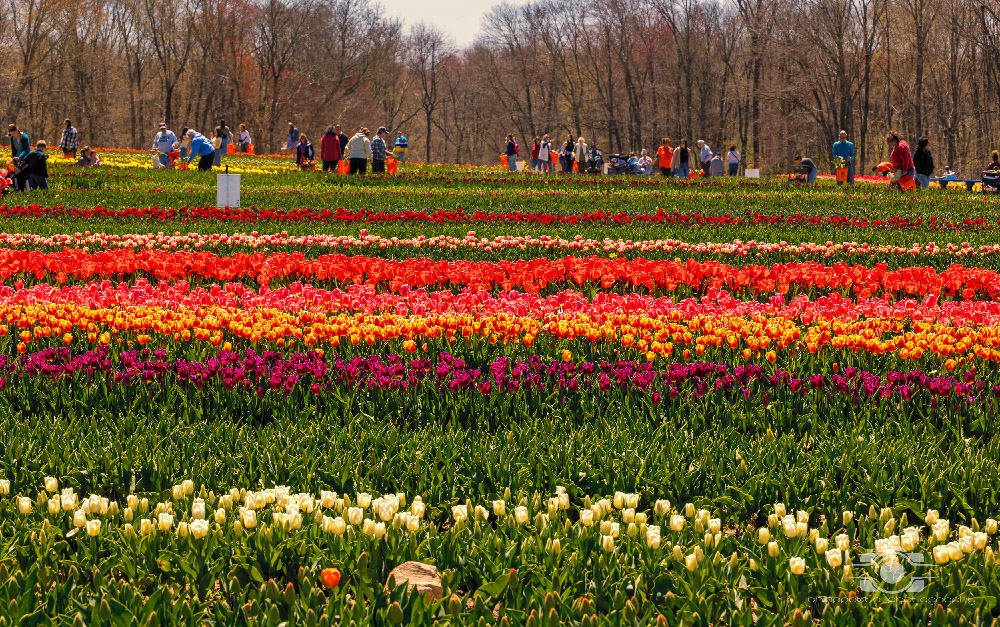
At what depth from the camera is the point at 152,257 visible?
9.09 metres

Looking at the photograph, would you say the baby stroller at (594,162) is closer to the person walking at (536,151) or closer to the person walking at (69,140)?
the person walking at (536,151)

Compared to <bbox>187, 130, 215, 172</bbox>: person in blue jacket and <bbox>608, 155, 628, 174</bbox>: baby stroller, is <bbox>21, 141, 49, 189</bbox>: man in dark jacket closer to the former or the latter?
<bbox>187, 130, 215, 172</bbox>: person in blue jacket

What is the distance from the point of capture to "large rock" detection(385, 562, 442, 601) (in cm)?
292

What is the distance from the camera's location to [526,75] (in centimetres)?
6794

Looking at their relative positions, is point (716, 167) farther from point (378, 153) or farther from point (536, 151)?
point (378, 153)

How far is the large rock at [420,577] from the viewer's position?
2.92 m

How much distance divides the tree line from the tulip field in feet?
138

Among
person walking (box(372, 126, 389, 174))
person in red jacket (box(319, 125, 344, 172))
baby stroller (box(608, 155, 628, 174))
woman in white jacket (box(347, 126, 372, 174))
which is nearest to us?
woman in white jacket (box(347, 126, 372, 174))

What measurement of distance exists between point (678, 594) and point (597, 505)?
0.50 meters

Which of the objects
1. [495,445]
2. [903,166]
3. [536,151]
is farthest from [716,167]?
[495,445]

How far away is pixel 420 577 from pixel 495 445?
127 centimetres

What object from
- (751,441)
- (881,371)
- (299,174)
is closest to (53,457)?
(751,441)

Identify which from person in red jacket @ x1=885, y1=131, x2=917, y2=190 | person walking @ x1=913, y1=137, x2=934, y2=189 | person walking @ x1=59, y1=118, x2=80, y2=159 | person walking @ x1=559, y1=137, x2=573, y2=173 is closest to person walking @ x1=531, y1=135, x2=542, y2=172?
person walking @ x1=559, y1=137, x2=573, y2=173

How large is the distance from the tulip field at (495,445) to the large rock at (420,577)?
0.04 meters
